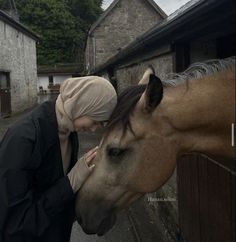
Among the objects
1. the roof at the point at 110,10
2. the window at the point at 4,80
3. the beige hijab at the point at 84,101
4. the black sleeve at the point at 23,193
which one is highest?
the roof at the point at 110,10

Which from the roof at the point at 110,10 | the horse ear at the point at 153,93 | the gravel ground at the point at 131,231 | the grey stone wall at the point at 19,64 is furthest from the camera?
the roof at the point at 110,10

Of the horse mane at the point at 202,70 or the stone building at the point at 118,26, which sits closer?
the horse mane at the point at 202,70

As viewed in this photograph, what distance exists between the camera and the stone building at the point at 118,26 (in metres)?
36.5

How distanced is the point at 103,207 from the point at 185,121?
2.41ft

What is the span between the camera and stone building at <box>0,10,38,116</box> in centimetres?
2627

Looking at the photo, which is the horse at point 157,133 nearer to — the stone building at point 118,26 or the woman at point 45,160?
the woman at point 45,160

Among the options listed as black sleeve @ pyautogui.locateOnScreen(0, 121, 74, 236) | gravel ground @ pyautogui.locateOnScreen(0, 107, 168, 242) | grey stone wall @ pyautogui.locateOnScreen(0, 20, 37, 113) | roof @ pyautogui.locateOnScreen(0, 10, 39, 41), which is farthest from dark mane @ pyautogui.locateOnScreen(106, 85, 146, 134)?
roof @ pyautogui.locateOnScreen(0, 10, 39, 41)

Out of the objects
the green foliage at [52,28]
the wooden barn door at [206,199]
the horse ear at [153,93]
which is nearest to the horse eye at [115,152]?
the horse ear at [153,93]

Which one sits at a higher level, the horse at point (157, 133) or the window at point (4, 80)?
the window at point (4, 80)

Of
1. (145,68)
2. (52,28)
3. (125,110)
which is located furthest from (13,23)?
(52,28)

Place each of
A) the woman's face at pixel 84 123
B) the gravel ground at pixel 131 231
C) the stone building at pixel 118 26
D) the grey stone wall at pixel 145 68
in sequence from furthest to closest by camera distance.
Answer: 1. the stone building at pixel 118 26
2. the grey stone wall at pixel 145 68
3. the gravel ground at pixel 131 231
4. the woman's face at pixel 84 123

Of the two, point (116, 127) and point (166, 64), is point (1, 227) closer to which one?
point (116, 127)

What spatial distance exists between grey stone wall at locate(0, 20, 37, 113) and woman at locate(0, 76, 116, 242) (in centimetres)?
2366

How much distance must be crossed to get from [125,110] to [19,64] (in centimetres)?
2903
